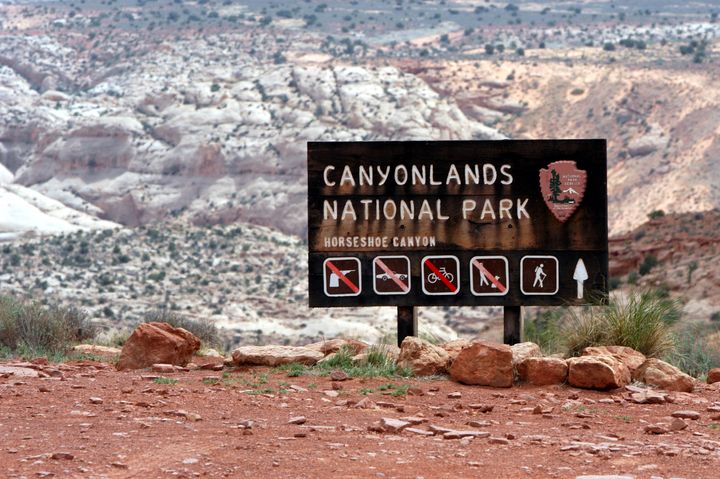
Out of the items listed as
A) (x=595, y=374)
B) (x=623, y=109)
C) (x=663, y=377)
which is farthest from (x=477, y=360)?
(x=623, y=109)

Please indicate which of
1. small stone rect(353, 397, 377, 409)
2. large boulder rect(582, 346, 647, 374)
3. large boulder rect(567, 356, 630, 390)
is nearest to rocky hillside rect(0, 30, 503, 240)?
large boulder rect(582, 346, 647, 374)

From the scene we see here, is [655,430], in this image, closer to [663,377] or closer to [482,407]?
[482,407]

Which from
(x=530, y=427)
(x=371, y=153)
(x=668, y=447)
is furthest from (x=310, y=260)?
(x=668, y=447)

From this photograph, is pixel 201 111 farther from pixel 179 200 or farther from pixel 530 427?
pixel 530 427

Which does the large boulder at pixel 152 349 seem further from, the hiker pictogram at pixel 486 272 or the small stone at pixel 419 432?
the small stone at pixel 419 432

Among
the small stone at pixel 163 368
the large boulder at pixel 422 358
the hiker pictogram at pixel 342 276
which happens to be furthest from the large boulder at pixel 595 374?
the small stone at pixel 163 368

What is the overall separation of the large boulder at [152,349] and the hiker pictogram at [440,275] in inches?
109

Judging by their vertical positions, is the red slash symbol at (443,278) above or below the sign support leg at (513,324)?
above

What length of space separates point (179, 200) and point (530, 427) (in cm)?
8371

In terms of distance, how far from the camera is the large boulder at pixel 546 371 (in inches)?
452

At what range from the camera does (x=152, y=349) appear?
1288 centimetres

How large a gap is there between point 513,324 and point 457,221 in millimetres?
1402

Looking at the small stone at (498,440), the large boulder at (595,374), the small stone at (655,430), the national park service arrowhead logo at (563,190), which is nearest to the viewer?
the small stone at (498,440)

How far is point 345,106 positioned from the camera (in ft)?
311
